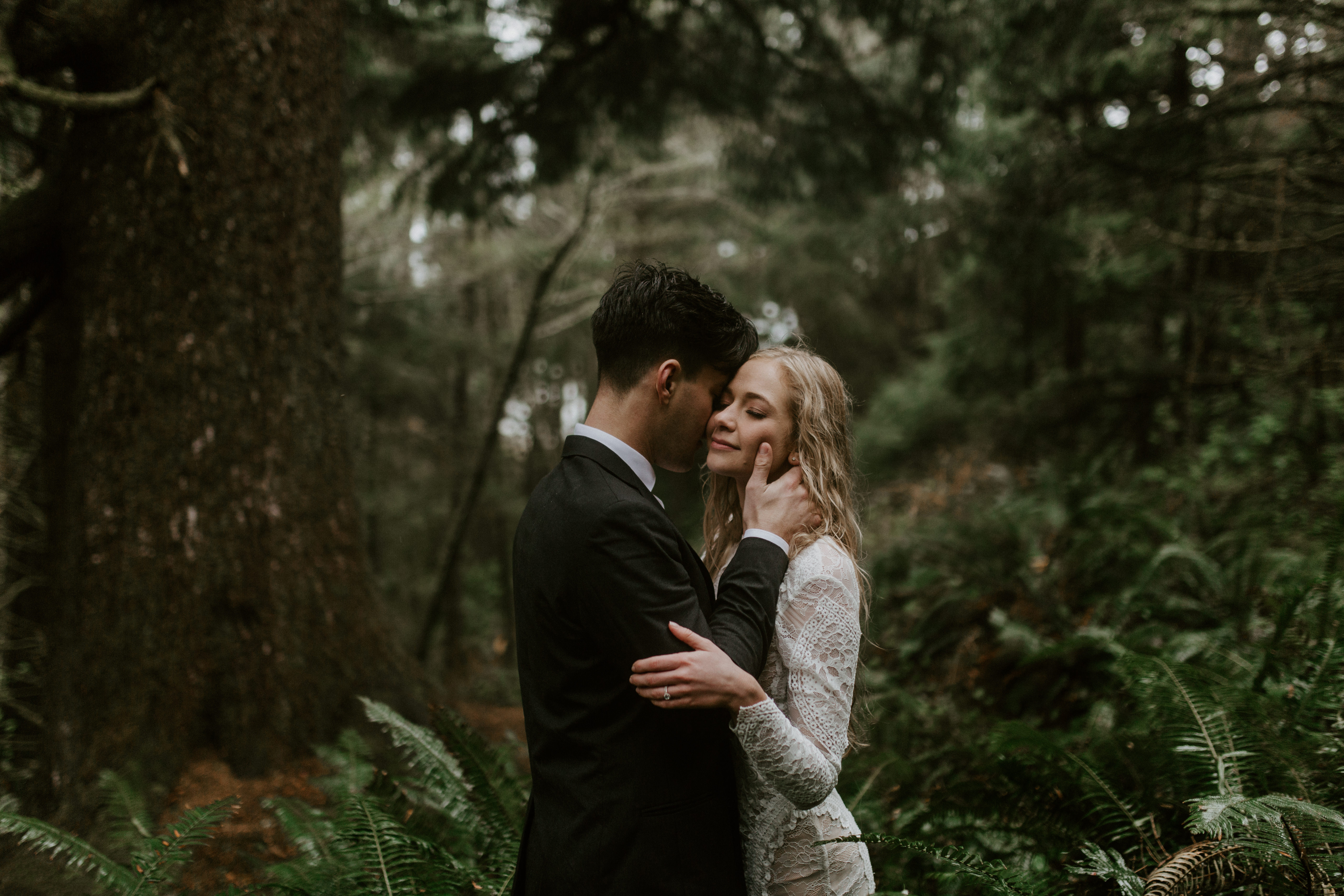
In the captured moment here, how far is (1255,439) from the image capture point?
23.1ft

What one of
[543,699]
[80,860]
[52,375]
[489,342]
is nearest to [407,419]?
[489,342]

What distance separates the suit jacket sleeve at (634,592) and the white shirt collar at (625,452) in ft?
0.68

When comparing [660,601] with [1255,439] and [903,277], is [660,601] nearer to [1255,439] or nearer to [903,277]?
[1255,439]

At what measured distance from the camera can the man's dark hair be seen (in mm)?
2145

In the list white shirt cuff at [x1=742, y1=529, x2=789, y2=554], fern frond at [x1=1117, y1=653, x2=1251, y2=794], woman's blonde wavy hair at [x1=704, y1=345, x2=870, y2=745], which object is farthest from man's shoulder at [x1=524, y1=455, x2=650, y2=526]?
fern frond at [x1=1117, y1=653, x2=1251, y2=794]

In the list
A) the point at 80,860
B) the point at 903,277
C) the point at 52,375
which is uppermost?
the point at 903,277

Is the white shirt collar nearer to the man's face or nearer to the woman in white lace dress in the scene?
the man's face

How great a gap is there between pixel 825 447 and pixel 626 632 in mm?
971

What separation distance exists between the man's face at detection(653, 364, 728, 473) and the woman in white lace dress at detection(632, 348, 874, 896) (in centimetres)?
8

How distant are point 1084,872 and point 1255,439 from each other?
6422 mm

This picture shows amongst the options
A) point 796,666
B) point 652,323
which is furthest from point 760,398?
point 796,666

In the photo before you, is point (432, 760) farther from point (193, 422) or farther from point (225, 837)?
point (193, 422)

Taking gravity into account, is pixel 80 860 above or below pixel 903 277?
below

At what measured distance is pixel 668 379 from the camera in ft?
7.16
